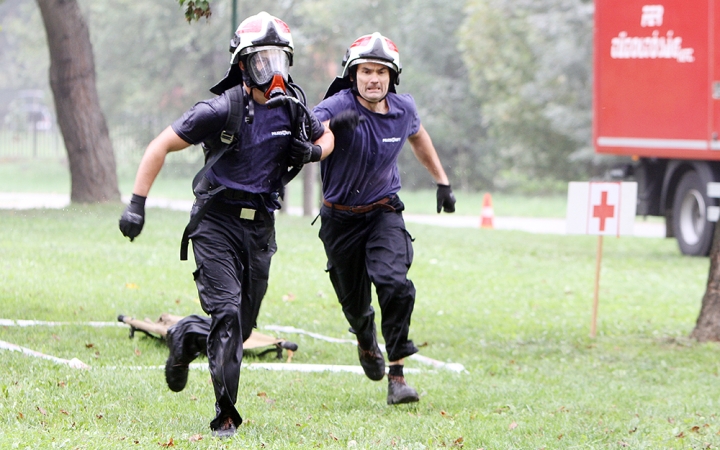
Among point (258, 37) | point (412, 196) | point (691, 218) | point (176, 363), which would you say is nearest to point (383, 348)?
point (176, 363)

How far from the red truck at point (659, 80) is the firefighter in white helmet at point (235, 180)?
36.5 feet

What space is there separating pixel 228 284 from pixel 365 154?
1427 mm

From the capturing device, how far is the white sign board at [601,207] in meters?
10.5

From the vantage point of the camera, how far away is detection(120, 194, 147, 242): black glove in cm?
518

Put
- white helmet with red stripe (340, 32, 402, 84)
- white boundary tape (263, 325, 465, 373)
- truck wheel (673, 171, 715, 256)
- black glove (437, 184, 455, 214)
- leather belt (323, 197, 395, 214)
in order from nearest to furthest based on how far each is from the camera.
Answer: white helmet with red stripe (340, 32, 402, 84)
leather belt (323, 197, 395, 214)
black glove (437, 184, 455, 214)
white boundary tape (263, 325, 465, 373)
truck wheel (673, 171, 715, 256)

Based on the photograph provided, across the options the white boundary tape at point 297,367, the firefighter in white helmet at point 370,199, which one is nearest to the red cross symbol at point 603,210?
the white boundary tape at point 297,367

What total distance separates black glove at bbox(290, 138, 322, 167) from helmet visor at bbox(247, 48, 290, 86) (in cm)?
34

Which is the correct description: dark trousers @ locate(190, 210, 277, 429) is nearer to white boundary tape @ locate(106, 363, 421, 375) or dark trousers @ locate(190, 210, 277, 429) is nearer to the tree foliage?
white boundary tape @ locate(106, 363, 421, 375)

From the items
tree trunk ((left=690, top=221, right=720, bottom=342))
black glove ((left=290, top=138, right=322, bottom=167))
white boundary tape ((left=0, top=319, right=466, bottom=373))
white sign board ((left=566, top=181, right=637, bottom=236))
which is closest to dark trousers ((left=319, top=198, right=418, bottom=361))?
black glove ((left=290, top=138, right=322, bottom=167))

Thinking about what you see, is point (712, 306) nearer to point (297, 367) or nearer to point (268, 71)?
point (297, 367)

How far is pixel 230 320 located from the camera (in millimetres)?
5414

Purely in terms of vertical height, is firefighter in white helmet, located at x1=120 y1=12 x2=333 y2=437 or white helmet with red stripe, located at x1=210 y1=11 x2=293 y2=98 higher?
white helmet with red stripe, located at x1=210 y1=11 x2=293 y2=98

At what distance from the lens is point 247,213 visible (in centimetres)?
565

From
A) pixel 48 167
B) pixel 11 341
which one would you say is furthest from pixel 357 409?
pixel 48 167
